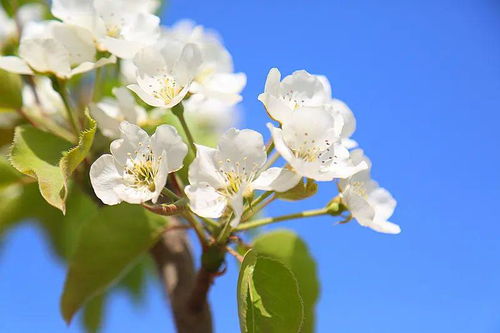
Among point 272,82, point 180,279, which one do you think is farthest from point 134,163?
point 180,279

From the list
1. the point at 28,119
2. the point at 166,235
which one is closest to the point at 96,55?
the point at 28,119

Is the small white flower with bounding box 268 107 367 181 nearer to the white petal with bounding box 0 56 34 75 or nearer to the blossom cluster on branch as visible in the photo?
the blossom cluster on branch

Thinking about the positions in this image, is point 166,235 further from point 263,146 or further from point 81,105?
point 263,146

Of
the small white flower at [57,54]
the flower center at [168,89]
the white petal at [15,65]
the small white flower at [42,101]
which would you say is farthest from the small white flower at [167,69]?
the small white flower at [42,101]

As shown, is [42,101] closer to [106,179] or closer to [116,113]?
[116,113]

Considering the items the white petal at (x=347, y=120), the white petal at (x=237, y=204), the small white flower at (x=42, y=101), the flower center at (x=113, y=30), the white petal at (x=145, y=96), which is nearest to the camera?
the white petal at (x=237, y=204)

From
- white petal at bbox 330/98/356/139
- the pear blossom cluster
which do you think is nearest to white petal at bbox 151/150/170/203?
the pear blossom cluster

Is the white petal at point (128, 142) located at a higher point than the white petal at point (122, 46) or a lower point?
lower

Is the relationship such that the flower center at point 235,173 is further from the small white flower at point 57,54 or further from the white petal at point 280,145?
the small white flower at point 57,54
